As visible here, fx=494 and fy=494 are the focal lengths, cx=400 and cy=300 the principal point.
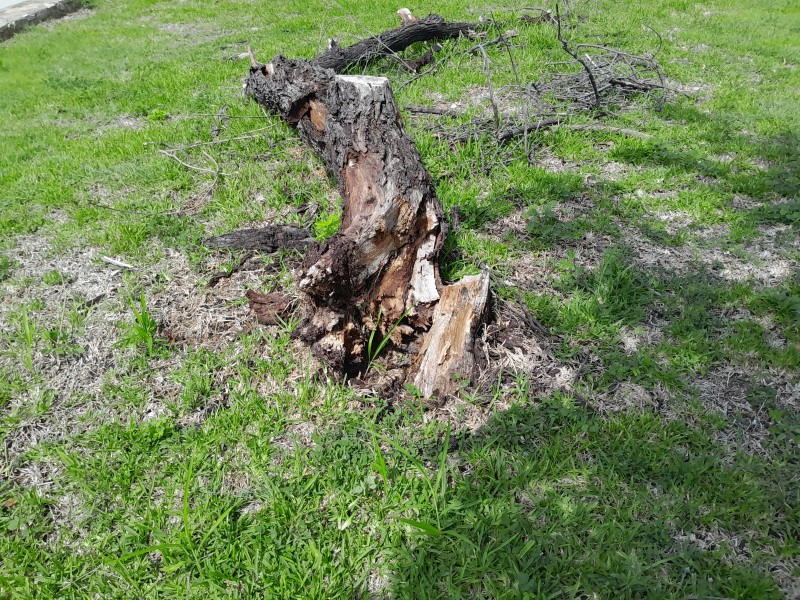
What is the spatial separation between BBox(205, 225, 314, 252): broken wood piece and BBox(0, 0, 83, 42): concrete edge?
979 cm

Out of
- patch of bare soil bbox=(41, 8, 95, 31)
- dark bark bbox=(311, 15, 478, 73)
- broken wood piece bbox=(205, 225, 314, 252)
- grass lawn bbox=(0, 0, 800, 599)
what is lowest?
grass lawn bbox=(0, 0, 800, 599)

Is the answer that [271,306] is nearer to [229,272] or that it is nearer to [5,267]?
[229,272]

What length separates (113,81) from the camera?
23.7ft

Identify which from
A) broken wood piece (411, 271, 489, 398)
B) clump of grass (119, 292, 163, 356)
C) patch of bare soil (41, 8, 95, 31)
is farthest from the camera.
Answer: patch of bare soil (41, 8, 95, 31)

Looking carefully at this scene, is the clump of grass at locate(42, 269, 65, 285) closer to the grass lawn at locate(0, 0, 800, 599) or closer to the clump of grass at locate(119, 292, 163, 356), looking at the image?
the grass lawn at locate(0, 0, 800, 599)

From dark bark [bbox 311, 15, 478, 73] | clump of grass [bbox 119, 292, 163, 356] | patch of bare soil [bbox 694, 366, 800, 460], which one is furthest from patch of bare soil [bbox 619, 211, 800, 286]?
A: dark bark [bbox 311, 15, 478, 73]

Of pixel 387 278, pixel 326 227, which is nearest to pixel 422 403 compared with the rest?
pixel 387 278

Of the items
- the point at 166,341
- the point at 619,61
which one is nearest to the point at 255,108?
the point at 166,341

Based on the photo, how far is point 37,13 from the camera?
10688mm

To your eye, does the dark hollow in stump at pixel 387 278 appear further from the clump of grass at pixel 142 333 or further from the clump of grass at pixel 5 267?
the clump of grass at pixel 5 267

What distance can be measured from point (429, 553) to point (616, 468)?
0.94 meters

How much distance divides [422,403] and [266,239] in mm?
1796

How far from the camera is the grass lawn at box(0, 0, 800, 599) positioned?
6.46 ft

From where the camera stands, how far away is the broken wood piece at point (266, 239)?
3.55m
